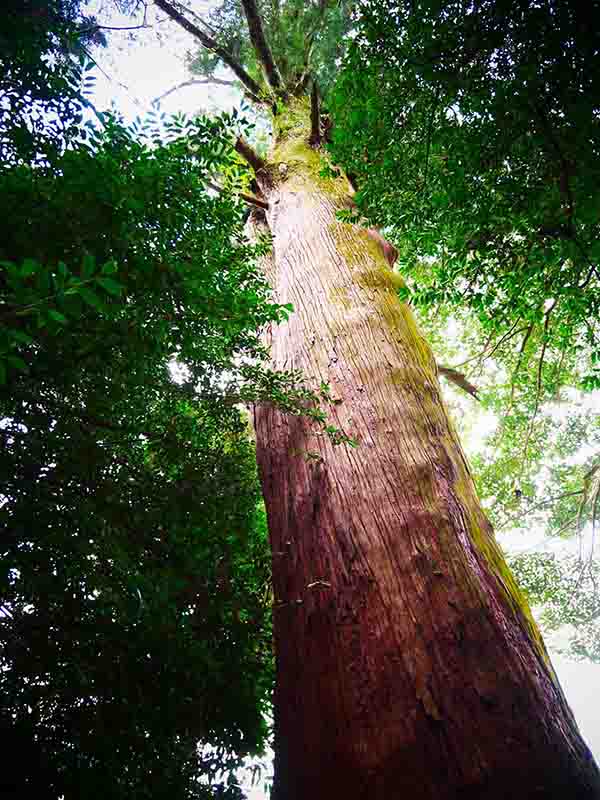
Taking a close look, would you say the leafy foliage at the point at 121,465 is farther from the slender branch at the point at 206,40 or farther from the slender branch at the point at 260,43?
the slender branch at the point at 206,40

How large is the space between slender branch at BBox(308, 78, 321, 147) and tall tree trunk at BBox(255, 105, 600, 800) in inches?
123

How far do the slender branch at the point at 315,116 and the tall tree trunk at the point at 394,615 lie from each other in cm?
311

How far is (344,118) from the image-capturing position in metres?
2.58

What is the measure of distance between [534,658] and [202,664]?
2.14 metres

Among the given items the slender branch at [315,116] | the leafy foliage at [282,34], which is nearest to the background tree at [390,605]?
the slender branch at [315,116]

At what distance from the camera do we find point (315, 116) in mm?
4723

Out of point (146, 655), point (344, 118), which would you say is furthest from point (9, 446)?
point (344, 118)

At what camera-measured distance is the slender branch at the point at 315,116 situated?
14.4 ft

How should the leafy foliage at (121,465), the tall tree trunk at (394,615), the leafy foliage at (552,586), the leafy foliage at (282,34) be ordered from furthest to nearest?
1. the leafy foliage at (552,586)
2. the leafy foliage at (282,34)
3. the leafy foliage at (121,465)
4. the tall tree trunk at (394,615)

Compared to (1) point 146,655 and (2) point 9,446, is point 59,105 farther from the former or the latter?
(1) point 146,655

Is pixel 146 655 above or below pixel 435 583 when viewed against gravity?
above

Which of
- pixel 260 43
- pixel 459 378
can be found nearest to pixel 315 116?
pixel 260 43

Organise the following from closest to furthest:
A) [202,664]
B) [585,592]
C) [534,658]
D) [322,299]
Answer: [534,658] → [202,664] → [322,299] → [585,592]

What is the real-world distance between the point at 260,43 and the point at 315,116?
2177 millimetres
